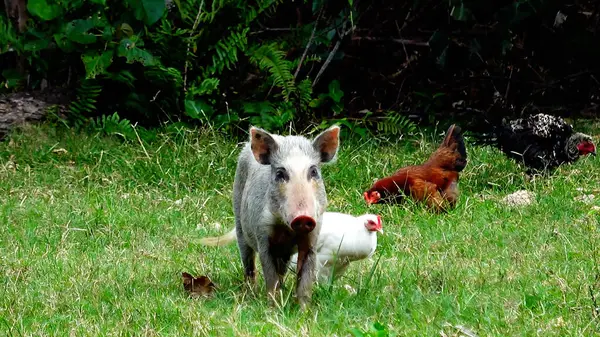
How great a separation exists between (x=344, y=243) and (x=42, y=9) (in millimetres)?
4855

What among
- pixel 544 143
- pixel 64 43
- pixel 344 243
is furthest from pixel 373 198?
A: pixel 64 43

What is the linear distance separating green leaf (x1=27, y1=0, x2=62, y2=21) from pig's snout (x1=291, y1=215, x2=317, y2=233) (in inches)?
221

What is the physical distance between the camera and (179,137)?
9.77 m

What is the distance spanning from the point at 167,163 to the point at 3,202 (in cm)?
144

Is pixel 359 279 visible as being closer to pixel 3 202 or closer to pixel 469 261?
pixel 469 261

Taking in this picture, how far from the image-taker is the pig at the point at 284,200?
497cm

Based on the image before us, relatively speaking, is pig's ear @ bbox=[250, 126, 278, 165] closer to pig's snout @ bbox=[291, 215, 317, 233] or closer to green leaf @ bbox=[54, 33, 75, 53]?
pig's snout @ bbox=[291, 215, 317, 233]

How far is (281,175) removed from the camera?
5.08 meters

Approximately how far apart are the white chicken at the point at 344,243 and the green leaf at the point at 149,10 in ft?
13.3

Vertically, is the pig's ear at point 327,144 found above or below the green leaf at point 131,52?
above

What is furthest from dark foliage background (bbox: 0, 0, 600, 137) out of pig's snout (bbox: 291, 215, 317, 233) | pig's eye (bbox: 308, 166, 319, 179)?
pig's snout (bbox: 291, 215, 317, 233)

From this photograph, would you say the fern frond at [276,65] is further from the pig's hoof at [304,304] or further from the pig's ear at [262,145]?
the pig's hoof at [304,304]

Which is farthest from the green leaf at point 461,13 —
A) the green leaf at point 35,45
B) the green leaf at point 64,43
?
the green leaf at point 35,45

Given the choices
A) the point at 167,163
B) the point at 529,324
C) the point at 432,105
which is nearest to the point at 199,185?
the point at 167,163
